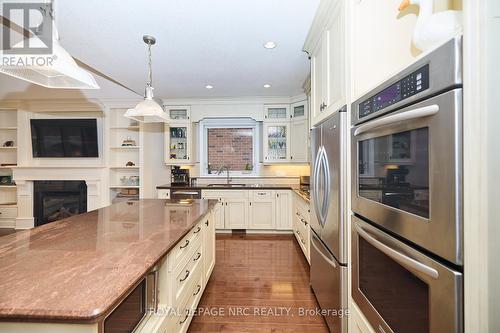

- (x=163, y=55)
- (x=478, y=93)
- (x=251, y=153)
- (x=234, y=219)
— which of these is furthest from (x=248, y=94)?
(x=478, y=93)

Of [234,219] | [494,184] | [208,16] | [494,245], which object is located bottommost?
[234,219]

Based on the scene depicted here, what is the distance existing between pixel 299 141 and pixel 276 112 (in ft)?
2.42

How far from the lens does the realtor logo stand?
1.08 metres

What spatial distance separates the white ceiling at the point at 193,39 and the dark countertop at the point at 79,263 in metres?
1.67

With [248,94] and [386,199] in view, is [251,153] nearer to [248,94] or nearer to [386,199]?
[248,94]

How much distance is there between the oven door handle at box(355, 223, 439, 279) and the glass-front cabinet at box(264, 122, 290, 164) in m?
3.27

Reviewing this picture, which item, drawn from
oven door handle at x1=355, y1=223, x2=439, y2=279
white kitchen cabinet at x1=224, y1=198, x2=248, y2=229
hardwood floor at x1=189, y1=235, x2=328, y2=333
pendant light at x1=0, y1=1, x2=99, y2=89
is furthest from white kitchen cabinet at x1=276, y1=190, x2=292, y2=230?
pendant light at x1=0, y1=1, x2=99, y2=89

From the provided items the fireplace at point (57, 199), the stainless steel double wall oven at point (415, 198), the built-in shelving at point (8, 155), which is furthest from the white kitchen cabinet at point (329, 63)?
the built-in shelving at point (8, 155)

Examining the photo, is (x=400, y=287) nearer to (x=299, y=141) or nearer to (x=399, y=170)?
(x=399, y=170)

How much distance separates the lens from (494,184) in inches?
24.0

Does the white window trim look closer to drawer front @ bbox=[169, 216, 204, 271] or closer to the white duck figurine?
drawer front @ bbox=[169, 216, 204, 271]

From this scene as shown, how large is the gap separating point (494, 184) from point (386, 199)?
0.43 metres

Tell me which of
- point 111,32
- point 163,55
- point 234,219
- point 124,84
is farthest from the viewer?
point 234,219

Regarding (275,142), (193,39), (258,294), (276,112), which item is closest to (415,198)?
(258,294)
